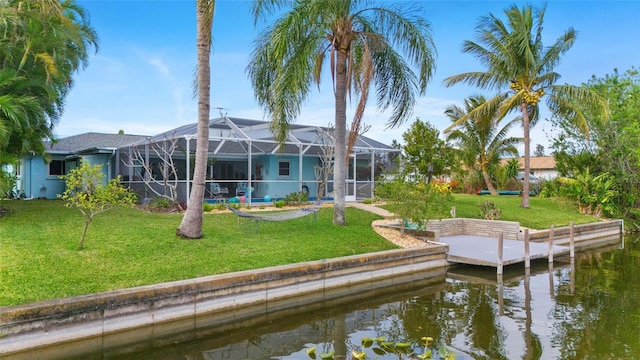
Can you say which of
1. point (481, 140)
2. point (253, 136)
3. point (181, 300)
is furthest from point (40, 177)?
point (481, 140)

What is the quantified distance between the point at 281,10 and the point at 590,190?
19.9m

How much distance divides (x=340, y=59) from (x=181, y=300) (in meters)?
8.47

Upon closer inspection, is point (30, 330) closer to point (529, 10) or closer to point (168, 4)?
point (168, 4)

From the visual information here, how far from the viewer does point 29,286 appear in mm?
7215

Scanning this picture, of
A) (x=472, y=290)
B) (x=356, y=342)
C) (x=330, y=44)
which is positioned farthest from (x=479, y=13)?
(x=356, y=342)

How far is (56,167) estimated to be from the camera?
77.8 ft

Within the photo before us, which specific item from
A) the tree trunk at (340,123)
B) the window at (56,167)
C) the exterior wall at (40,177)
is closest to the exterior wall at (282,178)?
the tree trunk at (340,123)

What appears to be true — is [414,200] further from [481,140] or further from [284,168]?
[481,140]

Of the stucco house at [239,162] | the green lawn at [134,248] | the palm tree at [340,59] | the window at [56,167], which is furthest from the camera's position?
the window at [56,167]

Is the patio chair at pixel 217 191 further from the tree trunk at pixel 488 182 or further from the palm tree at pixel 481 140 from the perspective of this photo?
the tree trunk at pixel 488 182

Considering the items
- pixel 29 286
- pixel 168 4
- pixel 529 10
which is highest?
pixel 529 10

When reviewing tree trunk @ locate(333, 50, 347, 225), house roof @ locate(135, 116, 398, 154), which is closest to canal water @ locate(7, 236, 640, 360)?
tree trunk @ locate(333, 50, 347, 225)

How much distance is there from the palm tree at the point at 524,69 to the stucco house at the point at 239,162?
19.9ft

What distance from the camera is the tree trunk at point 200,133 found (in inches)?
421
